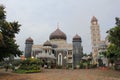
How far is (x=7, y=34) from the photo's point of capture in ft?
84.6

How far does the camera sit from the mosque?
54.8 meters

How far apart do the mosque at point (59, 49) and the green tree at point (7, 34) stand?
2638cm

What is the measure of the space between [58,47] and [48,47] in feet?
12.3

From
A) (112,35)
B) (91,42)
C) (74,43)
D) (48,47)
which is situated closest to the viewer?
(112,35)

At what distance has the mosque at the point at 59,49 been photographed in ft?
180

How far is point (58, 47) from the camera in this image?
5659cm

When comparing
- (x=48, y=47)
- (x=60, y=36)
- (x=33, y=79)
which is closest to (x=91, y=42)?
(x=60, y=36)

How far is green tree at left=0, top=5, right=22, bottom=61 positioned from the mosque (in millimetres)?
26384

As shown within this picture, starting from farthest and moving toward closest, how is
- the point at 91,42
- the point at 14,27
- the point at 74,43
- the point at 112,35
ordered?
the point at 91,42 → the point at 74,43 → the point at 112,35 → the point at 14,27

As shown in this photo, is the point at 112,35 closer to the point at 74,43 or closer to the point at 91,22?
the point at 74,43

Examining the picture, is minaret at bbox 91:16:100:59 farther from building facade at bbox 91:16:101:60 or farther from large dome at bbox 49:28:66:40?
large dome at bbox 49:28:66:40

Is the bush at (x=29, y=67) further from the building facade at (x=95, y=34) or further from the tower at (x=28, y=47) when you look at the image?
the building facade at (x=95, y=34)

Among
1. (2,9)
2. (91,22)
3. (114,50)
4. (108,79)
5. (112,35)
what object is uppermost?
(91,22)

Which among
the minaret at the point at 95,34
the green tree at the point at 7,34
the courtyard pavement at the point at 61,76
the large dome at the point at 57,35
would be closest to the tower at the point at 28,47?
the large dome at the point at 57,35
